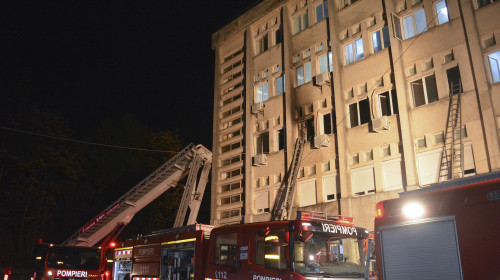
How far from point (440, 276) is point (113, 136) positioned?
3669 cm

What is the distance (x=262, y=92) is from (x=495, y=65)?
1198 centimetres

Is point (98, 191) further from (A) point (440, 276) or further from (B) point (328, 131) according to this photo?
(A) point (440, 276)

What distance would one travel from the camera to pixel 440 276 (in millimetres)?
5996

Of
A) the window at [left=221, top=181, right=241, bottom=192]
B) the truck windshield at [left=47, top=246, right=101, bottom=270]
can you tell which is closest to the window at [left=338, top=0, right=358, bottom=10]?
the window at [left=221, top=181, right=241, bottom=192]

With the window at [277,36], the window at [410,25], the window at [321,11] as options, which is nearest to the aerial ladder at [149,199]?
the window at [277,36]

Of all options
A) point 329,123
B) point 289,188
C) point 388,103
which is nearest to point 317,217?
point 388,103

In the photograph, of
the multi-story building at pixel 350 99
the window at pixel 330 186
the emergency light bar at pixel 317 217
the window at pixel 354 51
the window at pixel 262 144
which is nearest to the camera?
the emergency light bar at pixel 317 217

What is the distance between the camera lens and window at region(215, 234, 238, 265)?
9.39 m

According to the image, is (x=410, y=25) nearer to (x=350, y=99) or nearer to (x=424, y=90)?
(x=424, y=90)

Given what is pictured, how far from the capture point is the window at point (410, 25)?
1614cm

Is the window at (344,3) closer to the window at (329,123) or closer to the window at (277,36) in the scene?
the window at (277,36)

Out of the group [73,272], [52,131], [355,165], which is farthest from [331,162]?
[52,131]

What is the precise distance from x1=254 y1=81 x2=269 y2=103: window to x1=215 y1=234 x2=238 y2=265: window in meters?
13.4

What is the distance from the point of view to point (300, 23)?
21656mm
